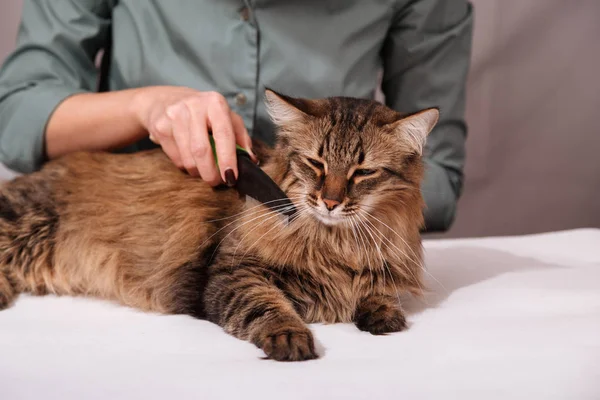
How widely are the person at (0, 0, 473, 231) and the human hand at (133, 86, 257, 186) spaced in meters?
0.08

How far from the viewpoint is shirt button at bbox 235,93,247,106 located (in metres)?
1.76

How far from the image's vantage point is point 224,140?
1363 mm

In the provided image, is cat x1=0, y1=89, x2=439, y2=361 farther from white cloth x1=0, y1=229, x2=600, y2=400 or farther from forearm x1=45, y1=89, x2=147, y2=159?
forearm x1=45, y1=89, x2=147, y2=159

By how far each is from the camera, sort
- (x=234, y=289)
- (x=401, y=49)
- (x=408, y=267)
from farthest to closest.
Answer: (x=401, y=49) → (x=408, y=267) → (x=234, y=289)

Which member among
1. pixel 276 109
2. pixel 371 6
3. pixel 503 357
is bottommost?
pixel 503 357

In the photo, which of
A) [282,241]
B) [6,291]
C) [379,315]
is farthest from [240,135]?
[6,291]

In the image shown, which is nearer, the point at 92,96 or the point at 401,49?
the point at 92,96

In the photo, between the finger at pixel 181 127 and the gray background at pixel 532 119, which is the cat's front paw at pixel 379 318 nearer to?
the finger at pixel 181 127

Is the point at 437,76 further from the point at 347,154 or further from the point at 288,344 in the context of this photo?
the point at 288,344

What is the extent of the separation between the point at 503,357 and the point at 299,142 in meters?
0.65

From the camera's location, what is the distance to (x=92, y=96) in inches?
64.4

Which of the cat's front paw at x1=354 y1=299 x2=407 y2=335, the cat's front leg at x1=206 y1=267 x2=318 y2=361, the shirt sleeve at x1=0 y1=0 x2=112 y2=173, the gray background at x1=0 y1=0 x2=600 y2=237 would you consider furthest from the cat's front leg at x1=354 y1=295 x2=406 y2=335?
the gray background at x1=0 y1=0 x2=600 y2=237

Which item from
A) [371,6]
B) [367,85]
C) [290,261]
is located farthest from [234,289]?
[371,6]

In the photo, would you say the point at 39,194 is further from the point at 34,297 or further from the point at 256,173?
the point at 256,173
